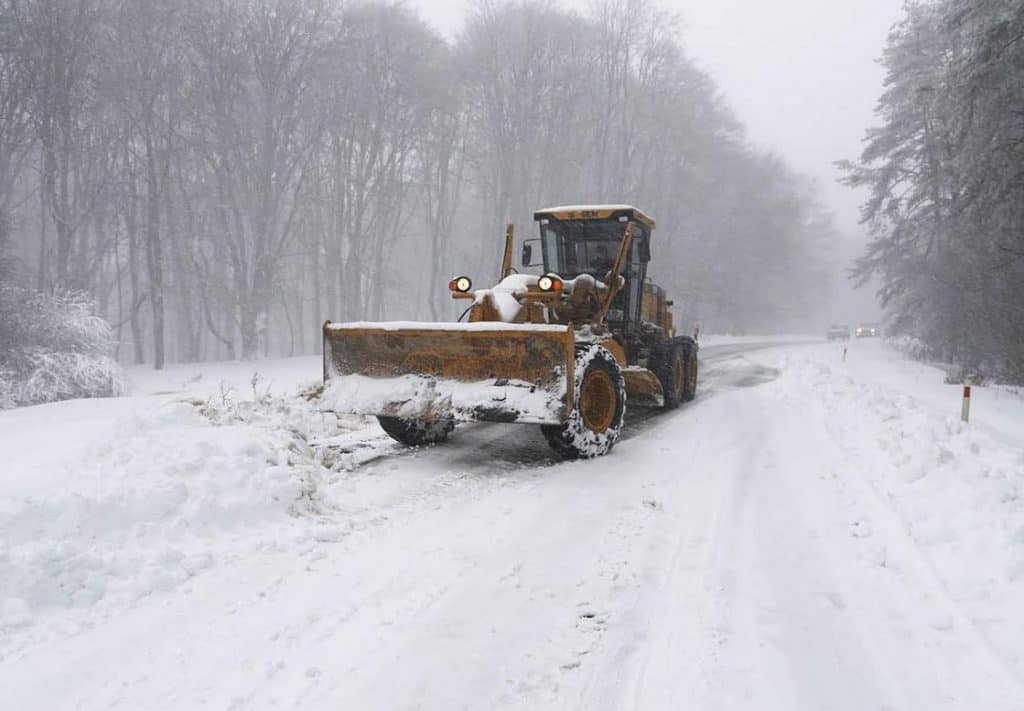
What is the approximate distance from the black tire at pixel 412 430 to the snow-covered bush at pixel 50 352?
339 inches

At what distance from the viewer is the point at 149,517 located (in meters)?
3.87

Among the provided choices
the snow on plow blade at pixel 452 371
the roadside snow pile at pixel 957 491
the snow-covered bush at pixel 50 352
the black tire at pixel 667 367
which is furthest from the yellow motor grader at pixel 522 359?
the snow-covered bush at pixel 50 352

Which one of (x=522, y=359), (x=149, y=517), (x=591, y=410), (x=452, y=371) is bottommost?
(x=149, y=517)

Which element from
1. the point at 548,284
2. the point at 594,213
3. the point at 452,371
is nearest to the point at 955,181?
the point at 594,213

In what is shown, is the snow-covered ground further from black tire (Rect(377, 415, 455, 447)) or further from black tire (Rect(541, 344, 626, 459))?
black tire (Rect(377, 415, 455, 447))

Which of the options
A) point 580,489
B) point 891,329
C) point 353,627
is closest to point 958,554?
point 580,489

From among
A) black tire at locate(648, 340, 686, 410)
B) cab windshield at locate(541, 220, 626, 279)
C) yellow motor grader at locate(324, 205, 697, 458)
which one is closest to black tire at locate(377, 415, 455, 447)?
yellow motor grader at locate(324, 205, 697, 458)

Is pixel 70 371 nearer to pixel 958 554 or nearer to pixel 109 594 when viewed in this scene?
pixel 109 594

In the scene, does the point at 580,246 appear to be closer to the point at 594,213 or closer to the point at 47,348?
the point at 594,213

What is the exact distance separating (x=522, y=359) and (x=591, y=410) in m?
1.19

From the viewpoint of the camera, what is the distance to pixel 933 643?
9.68 feet

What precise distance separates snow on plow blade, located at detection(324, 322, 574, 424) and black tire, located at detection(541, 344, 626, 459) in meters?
0.33

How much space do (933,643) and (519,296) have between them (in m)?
5.11

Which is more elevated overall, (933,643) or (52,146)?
(52,146)
